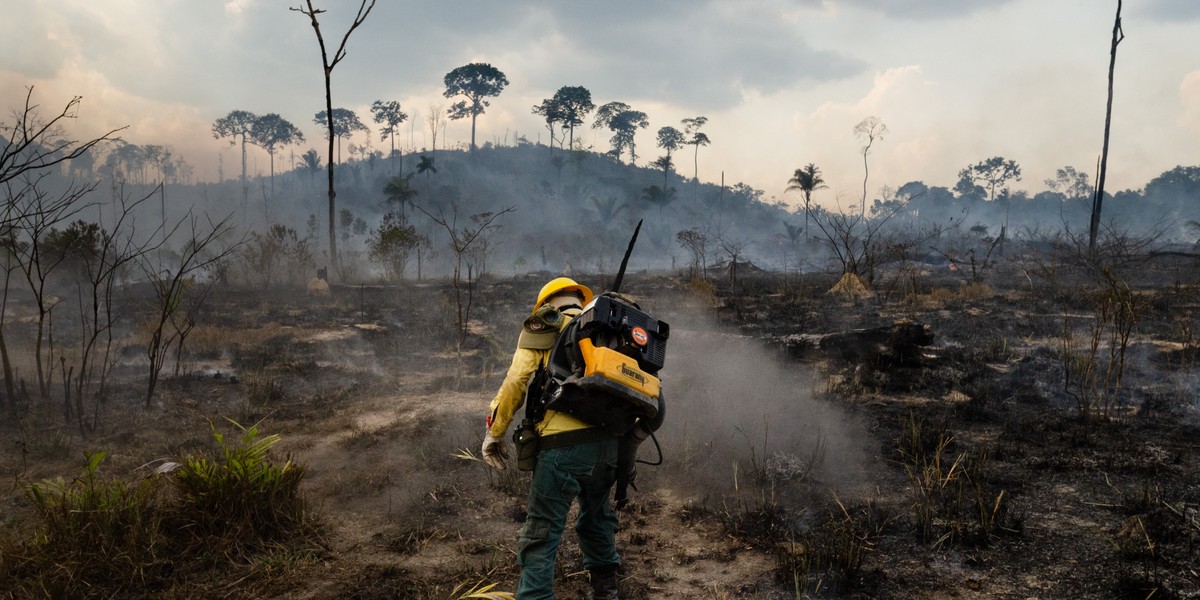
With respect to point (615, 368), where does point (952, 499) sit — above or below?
below

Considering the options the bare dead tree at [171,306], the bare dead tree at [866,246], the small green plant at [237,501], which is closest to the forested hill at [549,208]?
the bare dead tree at [866,246]

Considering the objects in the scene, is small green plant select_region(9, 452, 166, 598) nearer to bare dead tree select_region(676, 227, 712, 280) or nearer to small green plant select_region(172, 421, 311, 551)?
small green plant select_region(172, 421, 311, 551)

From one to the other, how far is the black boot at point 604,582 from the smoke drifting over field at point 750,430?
1.35 metres

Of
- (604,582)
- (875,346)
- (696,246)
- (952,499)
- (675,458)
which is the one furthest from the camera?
(696,246)

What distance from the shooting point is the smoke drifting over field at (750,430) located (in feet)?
15.4

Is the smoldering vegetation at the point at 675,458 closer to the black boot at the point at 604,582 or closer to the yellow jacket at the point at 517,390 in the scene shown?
the black boot at the point at 604,582

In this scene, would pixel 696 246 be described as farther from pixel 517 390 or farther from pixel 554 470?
pixel 554 470

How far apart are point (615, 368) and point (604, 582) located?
120cm

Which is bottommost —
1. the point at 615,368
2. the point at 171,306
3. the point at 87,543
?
the point at 87,543

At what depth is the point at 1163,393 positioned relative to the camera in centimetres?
651

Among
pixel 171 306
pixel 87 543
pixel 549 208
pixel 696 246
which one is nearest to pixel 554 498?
pixel 87 543

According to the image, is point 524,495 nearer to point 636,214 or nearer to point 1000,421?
point 1000,421

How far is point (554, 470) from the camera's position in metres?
2.69

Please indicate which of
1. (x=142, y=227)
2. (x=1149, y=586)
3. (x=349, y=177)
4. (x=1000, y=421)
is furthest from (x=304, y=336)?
(x=349, y=177)
